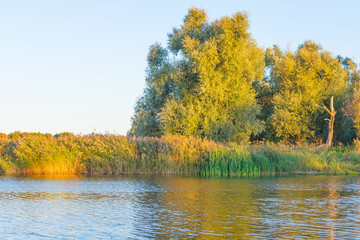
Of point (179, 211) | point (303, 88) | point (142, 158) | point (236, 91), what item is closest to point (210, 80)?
point (236, 91)

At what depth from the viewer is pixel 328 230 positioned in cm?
906

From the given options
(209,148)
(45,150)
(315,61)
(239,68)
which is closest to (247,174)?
(209,148)

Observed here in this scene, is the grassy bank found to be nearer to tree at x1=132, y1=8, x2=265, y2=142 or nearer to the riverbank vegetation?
the riverbank vegetation

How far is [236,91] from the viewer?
3728 centimetres

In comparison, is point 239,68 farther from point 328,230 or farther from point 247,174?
point 328,230

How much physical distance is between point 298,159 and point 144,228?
19.1m

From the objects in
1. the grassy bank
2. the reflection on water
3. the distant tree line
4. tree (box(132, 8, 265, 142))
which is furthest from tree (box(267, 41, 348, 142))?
the reflection on water

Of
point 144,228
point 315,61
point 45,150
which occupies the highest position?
point 315,61

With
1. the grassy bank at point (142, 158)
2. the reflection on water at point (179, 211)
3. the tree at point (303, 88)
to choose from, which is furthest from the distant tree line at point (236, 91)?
the reflection on water at point (179, 211)

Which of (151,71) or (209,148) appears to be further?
(151,71)

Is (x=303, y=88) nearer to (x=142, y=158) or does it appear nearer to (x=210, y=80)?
(x=210, y=80)

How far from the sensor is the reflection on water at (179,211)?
29.5 ft

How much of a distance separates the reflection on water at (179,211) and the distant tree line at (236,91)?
61.7 feet

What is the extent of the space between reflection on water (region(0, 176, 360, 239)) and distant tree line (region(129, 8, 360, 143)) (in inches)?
741
